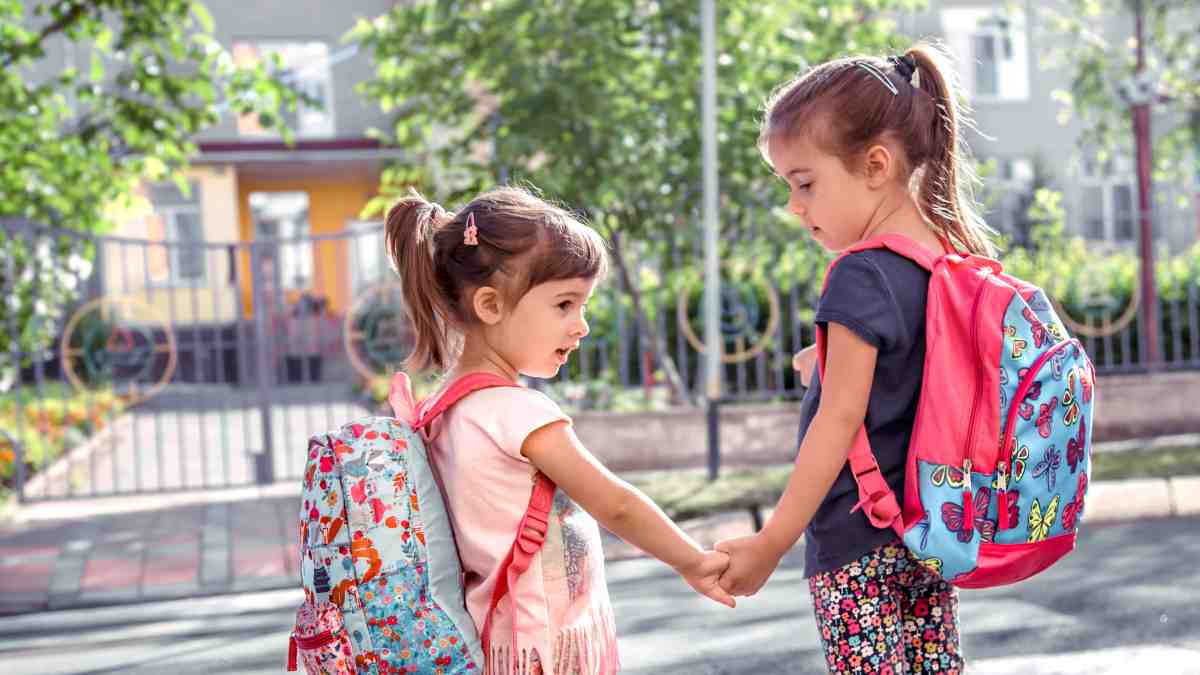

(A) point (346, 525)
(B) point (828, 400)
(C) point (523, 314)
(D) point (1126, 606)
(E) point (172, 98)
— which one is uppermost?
(E) point (172, 98)

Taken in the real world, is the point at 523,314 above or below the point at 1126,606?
above

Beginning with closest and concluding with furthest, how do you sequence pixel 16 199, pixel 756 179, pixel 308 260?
pixel 16 199
pixel 756 179
pixel 308 260

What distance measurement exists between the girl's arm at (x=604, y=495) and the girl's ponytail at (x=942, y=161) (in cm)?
72

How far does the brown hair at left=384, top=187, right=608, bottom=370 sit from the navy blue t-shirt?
17.5 inches

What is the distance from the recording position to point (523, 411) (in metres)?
2.31

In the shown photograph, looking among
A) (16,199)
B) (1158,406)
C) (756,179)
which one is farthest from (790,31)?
(16,199)

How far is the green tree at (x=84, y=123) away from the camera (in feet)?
29.2

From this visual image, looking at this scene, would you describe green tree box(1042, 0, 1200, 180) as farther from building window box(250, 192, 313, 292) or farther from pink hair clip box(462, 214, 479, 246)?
building window box(250, 192, 313, 292)

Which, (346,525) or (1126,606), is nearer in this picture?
(346,525)

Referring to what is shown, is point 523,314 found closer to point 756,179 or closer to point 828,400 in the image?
point 828,400

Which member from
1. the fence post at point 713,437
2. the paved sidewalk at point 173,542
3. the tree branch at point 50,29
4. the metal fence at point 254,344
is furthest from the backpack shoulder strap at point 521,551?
the tree branch at point 50,29

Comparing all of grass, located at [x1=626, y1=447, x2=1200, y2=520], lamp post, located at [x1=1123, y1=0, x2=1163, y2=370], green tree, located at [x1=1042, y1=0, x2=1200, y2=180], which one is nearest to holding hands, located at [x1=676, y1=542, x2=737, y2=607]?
grass, located at [x1=626, y1=447, x2=1200, y2=520]

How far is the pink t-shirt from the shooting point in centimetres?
229

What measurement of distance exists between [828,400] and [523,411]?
51 centimetres
